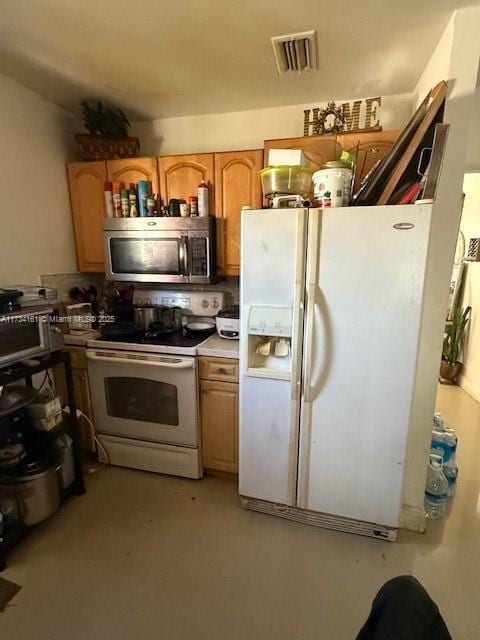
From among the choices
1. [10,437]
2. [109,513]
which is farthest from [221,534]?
[10,437]

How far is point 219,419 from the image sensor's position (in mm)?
2018

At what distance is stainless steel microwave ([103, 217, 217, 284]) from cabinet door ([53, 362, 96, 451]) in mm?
726

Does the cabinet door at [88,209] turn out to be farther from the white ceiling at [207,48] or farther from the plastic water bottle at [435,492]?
the plastic water bottle at [435,492]

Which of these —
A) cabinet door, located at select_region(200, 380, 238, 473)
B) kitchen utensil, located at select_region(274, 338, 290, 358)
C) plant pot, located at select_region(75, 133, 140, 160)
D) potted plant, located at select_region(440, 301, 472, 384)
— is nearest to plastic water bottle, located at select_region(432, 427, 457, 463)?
kitchen utensil, located at select_region(274, 338, 290, 358)

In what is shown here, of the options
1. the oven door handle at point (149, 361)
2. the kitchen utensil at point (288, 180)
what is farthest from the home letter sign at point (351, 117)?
the oven door handle at point (149, 361)

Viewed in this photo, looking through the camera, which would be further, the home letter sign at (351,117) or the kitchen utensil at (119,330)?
the kitchen utensil at (119,330)

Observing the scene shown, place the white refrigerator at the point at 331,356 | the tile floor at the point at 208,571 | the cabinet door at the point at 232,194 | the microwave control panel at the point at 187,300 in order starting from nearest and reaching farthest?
the tile floor at the point at 208,571 < the white refrigerator at the point at 331,356 < the cabinet door at the point at 232,194 < the microwave control panel at the point at 187,300

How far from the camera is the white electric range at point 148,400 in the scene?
1978 mm

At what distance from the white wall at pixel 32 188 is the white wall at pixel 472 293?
3.73 meters

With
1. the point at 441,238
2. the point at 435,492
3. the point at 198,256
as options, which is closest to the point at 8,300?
the point at 198,256

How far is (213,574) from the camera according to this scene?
60.3 inches

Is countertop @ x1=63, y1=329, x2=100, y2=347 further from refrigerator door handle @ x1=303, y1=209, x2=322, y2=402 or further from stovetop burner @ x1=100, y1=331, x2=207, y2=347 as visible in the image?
refrigerator door handle @ x1=303, y1=209, x2=322, y2=402

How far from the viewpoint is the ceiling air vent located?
1529 mm

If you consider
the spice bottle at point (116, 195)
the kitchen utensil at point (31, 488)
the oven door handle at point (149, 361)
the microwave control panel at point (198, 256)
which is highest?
the spice bottle at point (116, 195)
